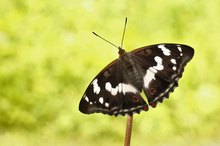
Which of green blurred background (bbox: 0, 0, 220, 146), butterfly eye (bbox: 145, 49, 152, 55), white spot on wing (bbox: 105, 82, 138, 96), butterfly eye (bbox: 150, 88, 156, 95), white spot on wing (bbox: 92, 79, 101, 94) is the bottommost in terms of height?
white spot on wing (bbox: 105, 82, 138, 96)

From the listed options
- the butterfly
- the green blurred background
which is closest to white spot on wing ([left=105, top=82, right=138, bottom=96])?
the butterfly

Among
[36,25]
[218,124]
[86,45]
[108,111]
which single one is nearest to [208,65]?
[218,124]

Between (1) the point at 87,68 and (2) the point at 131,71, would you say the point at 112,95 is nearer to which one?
(2) the point at 131,71

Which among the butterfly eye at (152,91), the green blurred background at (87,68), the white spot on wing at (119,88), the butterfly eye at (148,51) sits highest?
the green blurred background at (87,68)

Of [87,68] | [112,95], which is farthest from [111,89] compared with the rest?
[87,68]

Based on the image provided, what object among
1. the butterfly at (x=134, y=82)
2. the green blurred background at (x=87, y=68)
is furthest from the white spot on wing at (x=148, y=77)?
the green blurred background at (x=87, y=68)

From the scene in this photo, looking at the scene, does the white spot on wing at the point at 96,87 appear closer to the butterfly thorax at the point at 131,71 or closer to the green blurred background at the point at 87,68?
the butterfly thorax at the point at 131,71

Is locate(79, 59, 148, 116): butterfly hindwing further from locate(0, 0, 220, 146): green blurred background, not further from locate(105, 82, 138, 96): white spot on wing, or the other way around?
locate(0, 0, 220, 146): green blurred background

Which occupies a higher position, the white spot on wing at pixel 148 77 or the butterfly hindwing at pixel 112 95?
the white spot on wing at pixel 148 77

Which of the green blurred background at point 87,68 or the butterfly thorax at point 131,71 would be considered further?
the green blurred background at point 87,68
